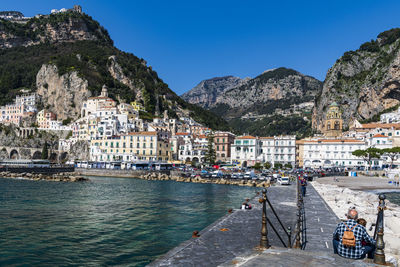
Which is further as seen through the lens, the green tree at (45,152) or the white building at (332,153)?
the green tree at (45,152)

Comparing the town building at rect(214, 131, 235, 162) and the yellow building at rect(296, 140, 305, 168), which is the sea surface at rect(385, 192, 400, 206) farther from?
the town building at rect(214, 131, 235, 162)

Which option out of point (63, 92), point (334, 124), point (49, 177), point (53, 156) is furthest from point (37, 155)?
point (334, 124)

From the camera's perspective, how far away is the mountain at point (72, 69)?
12362 cm

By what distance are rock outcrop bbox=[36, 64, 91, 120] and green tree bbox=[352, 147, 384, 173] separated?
9449 cm

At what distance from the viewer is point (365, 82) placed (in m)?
122

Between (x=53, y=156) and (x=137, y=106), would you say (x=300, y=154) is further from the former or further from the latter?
(x=53, y=156)

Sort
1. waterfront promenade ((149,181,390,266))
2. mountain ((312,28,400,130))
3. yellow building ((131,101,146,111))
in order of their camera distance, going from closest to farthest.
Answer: waterfront promenade ((149,181,390,266)), mountain ((312,28,400,130)), yellow building ((131,101,146,111))

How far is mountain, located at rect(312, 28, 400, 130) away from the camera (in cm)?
11347

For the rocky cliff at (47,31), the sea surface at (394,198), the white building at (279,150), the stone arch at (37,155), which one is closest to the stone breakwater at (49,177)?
the stone arch at (37,155)

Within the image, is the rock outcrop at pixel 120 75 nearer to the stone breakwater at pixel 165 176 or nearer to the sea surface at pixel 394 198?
the stone breakwater at pixel 165 176

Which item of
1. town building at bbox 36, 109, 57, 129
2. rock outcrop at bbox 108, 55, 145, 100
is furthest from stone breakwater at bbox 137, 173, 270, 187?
rock outcrop at bbox 108, 55, 145, 100

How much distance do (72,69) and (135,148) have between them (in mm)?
62433

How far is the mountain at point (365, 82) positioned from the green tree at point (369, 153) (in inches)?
1852

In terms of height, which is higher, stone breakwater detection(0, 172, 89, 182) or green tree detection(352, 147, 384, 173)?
green tree detection(352, 147, 384, 173)
